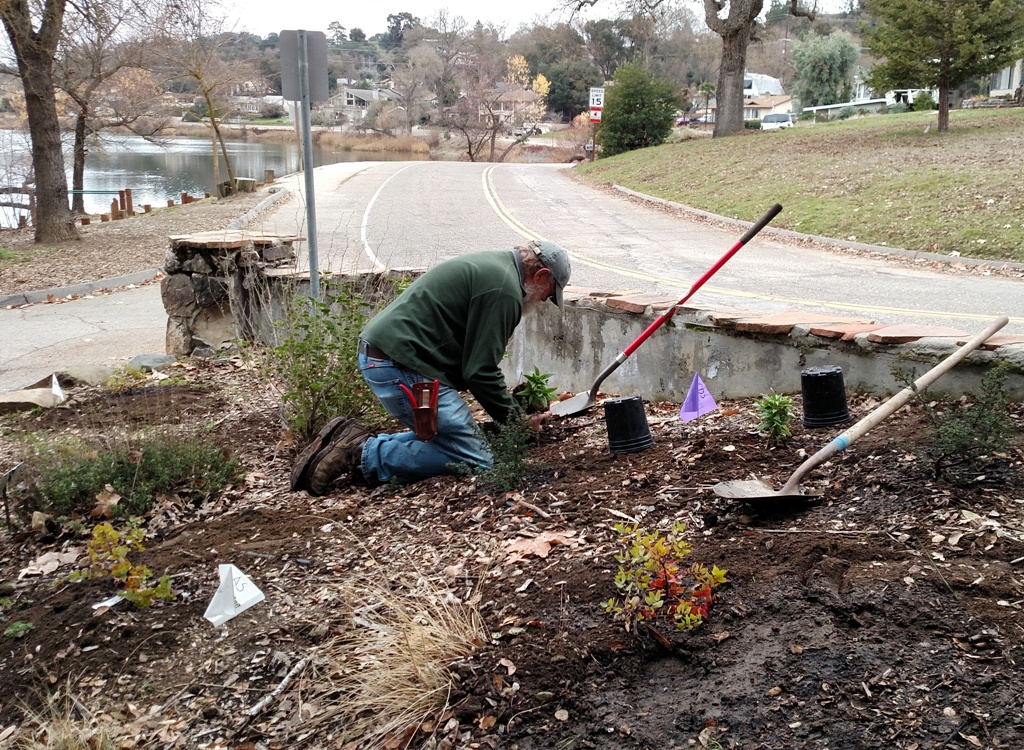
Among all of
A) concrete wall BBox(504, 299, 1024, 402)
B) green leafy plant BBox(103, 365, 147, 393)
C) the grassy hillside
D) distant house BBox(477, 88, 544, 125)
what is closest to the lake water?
distant house BBox(477, 88, 544, 125)

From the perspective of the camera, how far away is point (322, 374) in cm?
509

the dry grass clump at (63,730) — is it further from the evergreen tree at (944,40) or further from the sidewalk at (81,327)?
the evergreen tree at (944,40)

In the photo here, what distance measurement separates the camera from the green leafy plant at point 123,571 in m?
3.24

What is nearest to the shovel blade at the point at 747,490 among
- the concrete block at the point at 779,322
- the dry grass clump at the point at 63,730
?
the concrete block at the point at 779,322

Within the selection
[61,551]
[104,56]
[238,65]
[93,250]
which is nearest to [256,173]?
[238,65]

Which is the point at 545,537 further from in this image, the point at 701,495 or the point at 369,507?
the point at 369,507

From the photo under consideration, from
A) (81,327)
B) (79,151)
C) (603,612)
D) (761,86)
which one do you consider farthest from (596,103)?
(761,86)

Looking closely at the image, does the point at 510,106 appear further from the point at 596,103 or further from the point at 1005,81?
the point at 596,103

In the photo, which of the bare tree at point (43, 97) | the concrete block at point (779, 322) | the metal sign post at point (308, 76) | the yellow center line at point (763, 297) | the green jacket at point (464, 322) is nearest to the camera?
the green jacket at point (464, 322)

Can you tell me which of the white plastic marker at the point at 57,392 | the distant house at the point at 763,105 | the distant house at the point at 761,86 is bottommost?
the white plastic marker at the point at 57,392

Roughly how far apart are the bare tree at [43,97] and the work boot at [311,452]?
13386mm

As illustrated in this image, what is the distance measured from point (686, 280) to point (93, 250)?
435 inches

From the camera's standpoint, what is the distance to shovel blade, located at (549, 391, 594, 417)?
483 cm

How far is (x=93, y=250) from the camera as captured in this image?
1548cm
